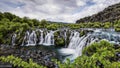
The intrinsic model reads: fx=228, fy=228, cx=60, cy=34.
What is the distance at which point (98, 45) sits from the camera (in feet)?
50.8

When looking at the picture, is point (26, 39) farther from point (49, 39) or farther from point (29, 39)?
point (49, 39)

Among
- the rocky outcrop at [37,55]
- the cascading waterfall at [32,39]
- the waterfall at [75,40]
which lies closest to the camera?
the rocky outcrop at [37,55]

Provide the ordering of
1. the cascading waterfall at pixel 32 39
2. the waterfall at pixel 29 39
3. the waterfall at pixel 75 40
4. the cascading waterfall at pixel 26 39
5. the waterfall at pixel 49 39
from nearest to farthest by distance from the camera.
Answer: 1. the waterfall at pixel 75 40
2. the cascading waterfall at pixel 26 39
3. the waterfall at pixel 29 39
4. the waterfall at pixel 49 39
5. the cascading waterfall at pixel 32 39

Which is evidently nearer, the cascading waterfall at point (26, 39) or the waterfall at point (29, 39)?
the cascading waterfall at point (26, 39)

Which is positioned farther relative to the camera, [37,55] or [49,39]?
[49,39]

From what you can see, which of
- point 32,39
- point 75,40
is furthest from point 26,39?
point 75,40

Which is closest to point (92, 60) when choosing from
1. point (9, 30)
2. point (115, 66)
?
point (115, 66)

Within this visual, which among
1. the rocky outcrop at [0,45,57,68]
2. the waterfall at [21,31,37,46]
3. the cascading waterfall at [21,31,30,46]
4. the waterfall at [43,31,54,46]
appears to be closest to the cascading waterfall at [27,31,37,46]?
the waterfall at [21,31,37,46]

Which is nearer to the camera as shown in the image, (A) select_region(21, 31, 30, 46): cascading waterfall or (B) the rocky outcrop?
(B) the rocky outcrop

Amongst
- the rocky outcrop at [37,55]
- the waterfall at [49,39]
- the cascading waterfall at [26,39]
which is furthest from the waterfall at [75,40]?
the rocky outcrop at [37,55]

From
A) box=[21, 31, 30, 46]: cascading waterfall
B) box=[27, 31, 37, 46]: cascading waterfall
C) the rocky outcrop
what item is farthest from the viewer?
box=[27, 31, 37, 46]: cascading waterfall

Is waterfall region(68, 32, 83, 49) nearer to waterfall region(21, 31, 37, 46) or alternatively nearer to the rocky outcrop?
waterfall region(21, 31, 37, 46)

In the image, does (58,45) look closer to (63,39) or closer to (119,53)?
(63,39)

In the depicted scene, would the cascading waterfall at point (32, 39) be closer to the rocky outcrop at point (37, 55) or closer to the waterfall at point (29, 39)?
the waterfall at point (29, 39)
